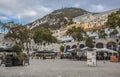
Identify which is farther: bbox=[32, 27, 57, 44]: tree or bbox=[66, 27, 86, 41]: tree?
bbox=[32, 27, 57, 44]: tree

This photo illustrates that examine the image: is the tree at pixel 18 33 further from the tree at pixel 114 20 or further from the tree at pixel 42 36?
the tree at pixel 114 20

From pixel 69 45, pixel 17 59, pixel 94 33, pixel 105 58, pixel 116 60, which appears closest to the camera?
pixel 17 59

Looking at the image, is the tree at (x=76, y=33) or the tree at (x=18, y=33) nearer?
the tree at (x=18, y=33)

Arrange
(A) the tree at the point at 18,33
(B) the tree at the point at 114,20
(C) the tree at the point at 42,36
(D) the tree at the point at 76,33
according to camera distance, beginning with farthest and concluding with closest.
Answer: (C) the tree at the point at 42,36, (D) the tree at the point at 76,33, (A) the tree at the point at 18,33, (B) the tree at the point at 114,20

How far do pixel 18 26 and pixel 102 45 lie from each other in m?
25.6

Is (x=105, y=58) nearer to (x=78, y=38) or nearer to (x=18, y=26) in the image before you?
(x=78, y=38)

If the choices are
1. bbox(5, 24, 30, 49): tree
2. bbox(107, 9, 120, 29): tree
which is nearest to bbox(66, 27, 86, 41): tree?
bbox(5, 24, 30, 49): tree

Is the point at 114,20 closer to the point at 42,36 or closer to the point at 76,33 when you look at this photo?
the point at 76,33

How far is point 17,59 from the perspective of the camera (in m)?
33.8

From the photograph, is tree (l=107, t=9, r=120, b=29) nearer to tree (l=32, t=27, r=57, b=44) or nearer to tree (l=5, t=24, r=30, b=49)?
tree (l=5, t=24, r=30, b=49)

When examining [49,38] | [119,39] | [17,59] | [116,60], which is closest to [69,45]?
[49,38]

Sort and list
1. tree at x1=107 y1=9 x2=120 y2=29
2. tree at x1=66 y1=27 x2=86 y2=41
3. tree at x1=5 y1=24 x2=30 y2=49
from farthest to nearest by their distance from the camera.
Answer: tree at x1=66 y1=27 x2=86 y2=41
tree at x1=5 y1=24 x2=30 y2=49
tree at x1=107 y1=9 x2=120 y2=29

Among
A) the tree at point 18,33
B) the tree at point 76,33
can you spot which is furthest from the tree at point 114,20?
the tree at point 18,33

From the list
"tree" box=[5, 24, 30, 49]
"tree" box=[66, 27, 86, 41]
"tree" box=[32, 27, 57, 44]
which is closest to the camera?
"tree" box=[5, 24, 30, 49]
